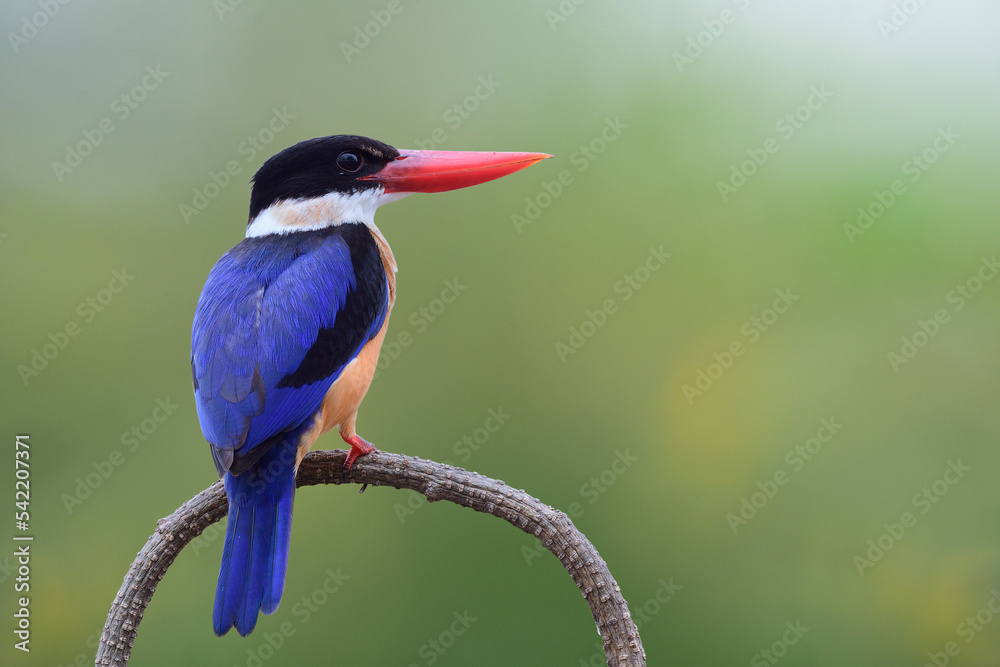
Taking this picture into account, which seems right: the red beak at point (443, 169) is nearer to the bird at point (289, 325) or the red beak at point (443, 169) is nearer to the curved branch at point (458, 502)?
the bird at point (289, 325)

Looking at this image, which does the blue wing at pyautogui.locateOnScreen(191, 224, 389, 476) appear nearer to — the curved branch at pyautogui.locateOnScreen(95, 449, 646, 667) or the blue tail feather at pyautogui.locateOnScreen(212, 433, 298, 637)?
the blue tail feather at pyautogui.locateOnScreen(212, 433, 298, 637)

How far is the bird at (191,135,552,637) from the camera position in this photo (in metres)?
1.29

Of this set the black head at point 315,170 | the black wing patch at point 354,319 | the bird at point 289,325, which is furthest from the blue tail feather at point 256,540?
the black head at point 315,170

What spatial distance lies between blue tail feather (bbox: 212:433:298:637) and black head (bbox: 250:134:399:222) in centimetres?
49

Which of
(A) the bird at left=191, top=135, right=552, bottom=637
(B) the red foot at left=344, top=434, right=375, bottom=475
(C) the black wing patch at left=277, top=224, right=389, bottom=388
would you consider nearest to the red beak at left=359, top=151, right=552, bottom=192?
(A) the bird at left=191, top=135, right=552, bottom=637

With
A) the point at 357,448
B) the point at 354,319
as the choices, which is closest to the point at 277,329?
the point at 354,319

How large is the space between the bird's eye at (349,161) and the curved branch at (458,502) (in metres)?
0.56

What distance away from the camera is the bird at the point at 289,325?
50.6 inches

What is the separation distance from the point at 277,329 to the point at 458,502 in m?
0.43

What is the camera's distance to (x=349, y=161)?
1.59 meters

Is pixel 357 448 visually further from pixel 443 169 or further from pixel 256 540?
pixel 443 169

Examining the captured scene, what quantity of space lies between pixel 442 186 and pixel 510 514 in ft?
2.17

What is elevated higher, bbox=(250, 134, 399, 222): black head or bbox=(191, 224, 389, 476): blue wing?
bbox=(250, 134, 399, 222): black head

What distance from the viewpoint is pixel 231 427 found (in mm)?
1293
